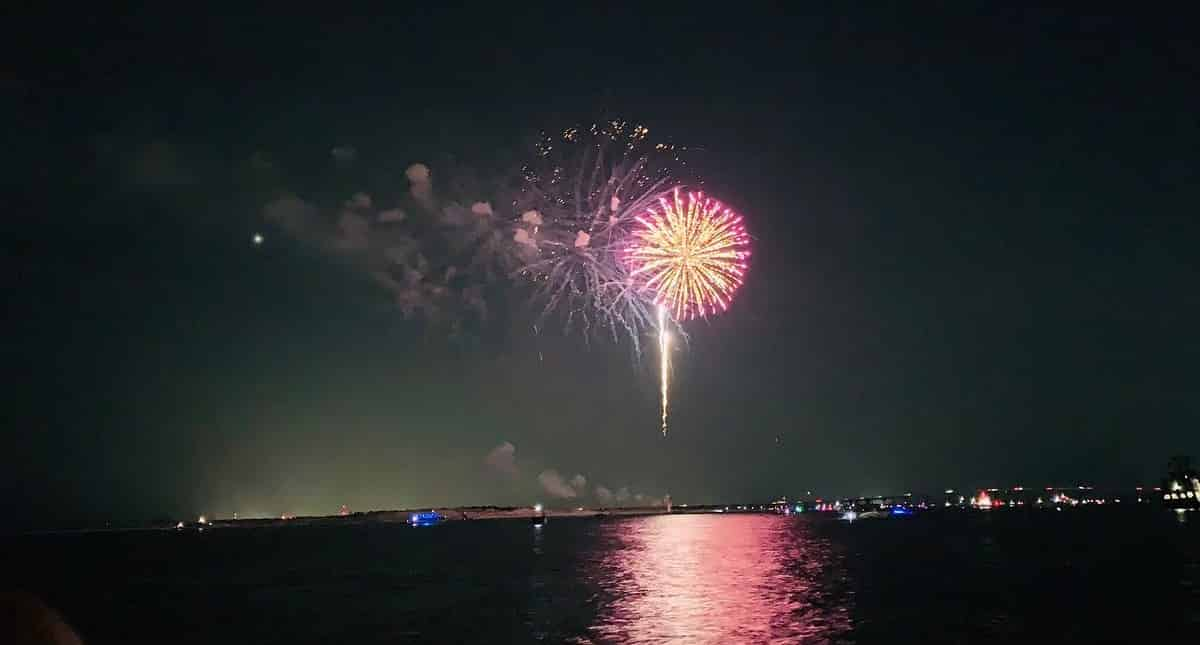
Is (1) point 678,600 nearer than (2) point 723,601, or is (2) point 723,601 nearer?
(2) point 723,601

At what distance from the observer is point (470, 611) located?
147ft

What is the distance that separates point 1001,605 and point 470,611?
28480 mm

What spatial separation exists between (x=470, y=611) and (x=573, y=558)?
161ft

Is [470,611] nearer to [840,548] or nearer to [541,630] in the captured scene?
[541,630]

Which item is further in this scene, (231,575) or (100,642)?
(231,575)

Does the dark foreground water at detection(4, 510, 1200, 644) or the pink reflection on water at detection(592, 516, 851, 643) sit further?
the dark foreground water at detection(4, 510, 1200, 644)

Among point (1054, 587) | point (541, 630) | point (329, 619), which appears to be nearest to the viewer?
point (541, 630)

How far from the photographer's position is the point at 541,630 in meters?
36.7

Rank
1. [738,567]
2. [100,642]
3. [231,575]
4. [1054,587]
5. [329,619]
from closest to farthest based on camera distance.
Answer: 1. [100,642]
2. [329,619]
3. [1054,587]
4. [738,567]
5. [231,575]

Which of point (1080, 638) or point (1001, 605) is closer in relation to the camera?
point (1080, 638)

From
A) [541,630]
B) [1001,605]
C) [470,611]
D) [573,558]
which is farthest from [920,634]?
[573,558]

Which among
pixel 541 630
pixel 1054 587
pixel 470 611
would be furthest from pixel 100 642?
pixel 1054 587

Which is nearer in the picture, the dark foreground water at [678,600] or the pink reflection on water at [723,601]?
the pink reflection on water at [723,601]

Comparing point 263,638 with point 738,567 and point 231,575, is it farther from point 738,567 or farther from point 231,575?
point 231,575
